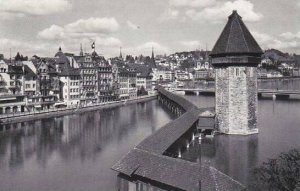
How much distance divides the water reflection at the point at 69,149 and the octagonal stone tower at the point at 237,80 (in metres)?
7.82

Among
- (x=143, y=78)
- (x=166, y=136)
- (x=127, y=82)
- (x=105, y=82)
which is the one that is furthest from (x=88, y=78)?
(x=166, y=136)

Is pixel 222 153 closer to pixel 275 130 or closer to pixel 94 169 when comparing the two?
pixel 94 169

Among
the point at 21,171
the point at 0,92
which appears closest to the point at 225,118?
the point at 21,171

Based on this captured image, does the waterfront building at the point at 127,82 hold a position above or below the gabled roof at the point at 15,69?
below

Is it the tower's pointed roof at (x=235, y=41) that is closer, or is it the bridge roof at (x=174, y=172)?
the bridge roof at (x=174, y=172)

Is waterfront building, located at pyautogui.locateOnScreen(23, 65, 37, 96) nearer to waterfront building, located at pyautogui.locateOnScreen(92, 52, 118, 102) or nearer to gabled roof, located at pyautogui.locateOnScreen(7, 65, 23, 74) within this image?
gabled roof, located at pyautogui.locateOnScreen(7, 65, 23, 74)

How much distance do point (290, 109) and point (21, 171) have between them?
40.3 metres

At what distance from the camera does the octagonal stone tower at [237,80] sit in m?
34.4

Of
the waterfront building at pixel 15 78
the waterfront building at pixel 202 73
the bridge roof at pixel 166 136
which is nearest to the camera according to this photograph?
the bridge roof at pixel 166 136

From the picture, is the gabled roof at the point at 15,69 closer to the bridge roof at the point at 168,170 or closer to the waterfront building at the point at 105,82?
the waterfront building at the point at 105,82

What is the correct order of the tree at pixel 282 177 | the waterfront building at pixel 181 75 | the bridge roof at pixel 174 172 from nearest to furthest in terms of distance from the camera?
the tree at pixel 282 177
the bridge roof at pixel 174 172
the waterfront building at pixel 181 75

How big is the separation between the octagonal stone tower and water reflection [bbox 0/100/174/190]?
25.6ft

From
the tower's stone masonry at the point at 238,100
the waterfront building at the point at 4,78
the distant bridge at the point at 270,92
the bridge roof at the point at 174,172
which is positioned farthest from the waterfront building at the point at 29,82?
the bridge roof at the point at 174,172

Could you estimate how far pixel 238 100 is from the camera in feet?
113
